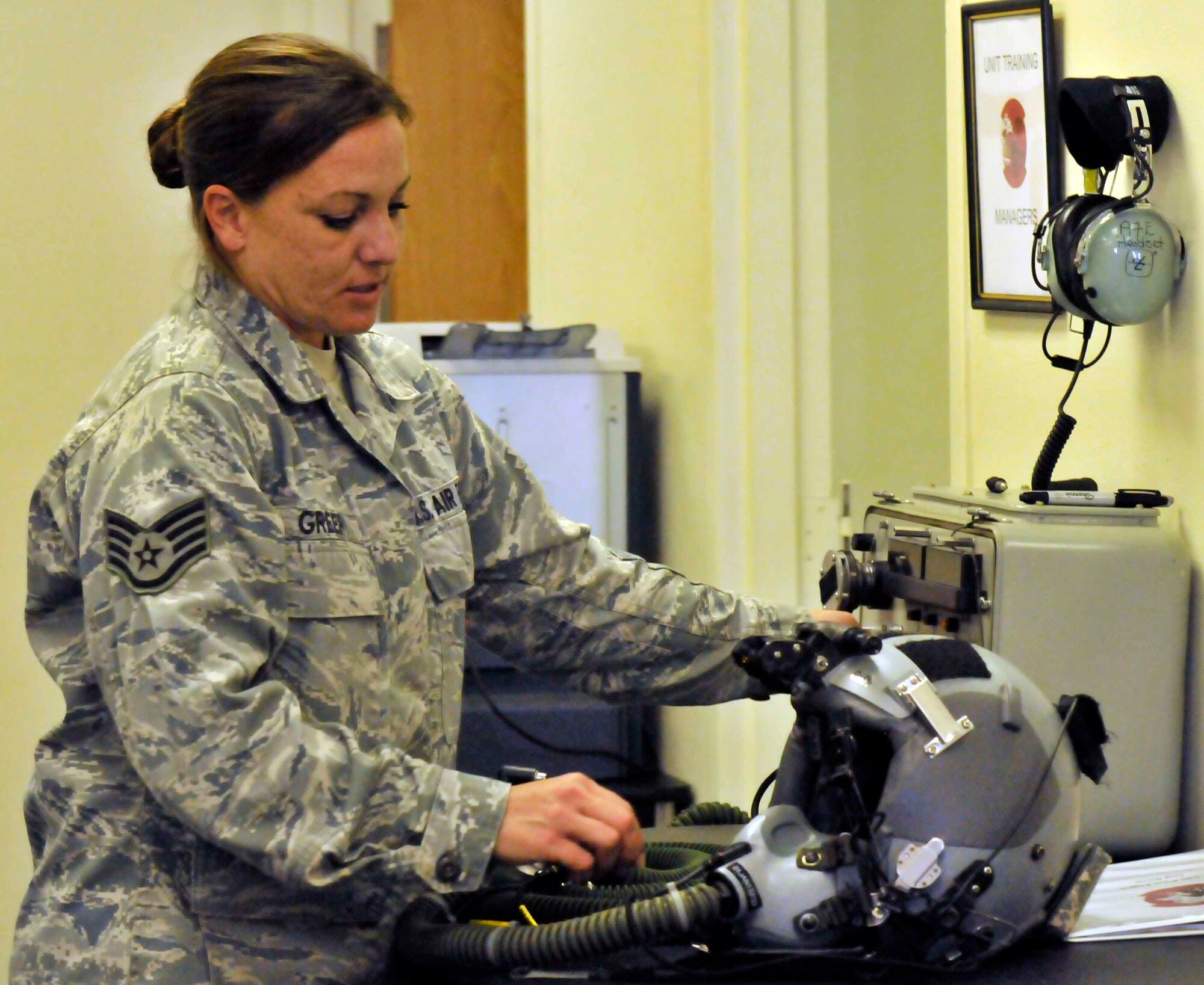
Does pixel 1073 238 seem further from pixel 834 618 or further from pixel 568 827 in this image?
pixel 568 827

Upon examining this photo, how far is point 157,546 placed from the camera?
111 cm

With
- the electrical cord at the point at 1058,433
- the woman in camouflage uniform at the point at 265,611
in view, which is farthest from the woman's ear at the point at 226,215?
the electrical cord at the point at 1058,433

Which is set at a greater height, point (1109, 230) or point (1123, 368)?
point (1109, 230)

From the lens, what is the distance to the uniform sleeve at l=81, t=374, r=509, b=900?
107 centimetres

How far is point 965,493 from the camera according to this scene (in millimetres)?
1622

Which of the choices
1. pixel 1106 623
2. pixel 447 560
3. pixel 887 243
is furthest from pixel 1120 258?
pixel 887 243

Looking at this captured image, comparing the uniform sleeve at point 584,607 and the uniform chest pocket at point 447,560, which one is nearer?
the uniform chest pocket at point 447,560

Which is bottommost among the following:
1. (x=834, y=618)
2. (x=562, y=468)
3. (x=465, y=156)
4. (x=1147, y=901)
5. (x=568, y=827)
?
(x=1147, y=901)

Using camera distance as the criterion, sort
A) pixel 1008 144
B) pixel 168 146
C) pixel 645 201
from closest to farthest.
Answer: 1. pixel 168 146
2. pixel 1008 144
3. pixel 645 201

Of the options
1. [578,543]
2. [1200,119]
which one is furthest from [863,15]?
[578,543]

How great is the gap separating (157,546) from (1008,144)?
1186mm

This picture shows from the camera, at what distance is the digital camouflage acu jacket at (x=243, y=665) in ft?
3.54

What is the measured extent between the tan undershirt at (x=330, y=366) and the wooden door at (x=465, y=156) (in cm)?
303

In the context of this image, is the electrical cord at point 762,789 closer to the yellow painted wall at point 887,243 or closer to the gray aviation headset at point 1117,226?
the gray aviation headset at point 1117,226
